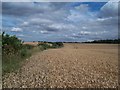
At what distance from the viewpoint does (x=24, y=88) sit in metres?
8.04

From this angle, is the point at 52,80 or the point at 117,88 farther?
the point at 52,80

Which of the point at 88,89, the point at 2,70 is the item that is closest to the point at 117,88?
the point at 88,89

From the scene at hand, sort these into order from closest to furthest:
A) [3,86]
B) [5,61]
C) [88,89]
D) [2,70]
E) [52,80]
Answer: [88,89]
[3,86]
[52,80]
[2,70]
[5,61]

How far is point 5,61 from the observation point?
13.6m

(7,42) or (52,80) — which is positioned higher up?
(7,42)

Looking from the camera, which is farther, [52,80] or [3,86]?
[52,80]

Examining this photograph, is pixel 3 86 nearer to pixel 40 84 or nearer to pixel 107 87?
pixel 40 84

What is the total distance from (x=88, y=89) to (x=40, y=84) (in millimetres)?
1842

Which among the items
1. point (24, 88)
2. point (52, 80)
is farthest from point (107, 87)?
point (24, 88)

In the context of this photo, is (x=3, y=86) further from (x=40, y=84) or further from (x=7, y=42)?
(x=7, y=42)

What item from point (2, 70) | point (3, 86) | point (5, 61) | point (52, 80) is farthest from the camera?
point (5, 61)

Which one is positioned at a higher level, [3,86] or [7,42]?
[7,42]

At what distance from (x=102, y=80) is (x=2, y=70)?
4.92 meters

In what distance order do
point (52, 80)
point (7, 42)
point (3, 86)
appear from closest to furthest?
point (3, 86) < point (52, 80) < point (7, 42)
